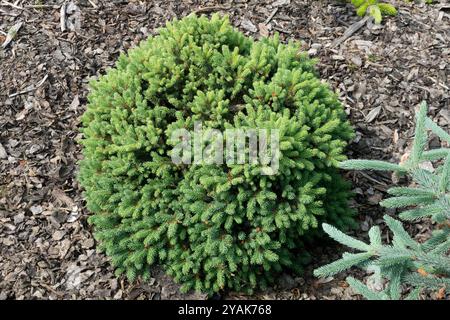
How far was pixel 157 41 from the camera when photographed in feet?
13.1

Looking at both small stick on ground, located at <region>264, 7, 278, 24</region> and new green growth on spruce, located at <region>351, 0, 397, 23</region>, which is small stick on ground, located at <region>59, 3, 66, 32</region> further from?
new green growth on spruce, located at <region>351, 0, 397, 23</region>

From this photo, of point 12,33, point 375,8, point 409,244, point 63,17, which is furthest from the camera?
point 63,17

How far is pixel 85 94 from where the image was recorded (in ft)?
15.9

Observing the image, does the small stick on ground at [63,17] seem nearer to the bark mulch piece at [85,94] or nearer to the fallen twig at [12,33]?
the bark mulch piece at [85,94]

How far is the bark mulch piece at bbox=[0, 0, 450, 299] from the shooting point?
4016 millimetres

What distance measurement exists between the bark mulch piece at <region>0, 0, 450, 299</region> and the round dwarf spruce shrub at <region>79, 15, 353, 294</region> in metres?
0.31

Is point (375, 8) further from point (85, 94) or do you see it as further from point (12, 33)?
point (12, 33)

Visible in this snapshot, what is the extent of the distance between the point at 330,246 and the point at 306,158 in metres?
0.81

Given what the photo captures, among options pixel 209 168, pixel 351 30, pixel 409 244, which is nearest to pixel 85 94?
pixel 209 168

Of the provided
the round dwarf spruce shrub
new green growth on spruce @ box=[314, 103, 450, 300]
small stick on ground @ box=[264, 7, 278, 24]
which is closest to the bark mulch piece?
small stick on ground @ box=[264, 7, 278, 24]

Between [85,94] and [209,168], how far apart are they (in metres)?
1.82

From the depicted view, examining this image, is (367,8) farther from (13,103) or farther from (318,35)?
(13,103)

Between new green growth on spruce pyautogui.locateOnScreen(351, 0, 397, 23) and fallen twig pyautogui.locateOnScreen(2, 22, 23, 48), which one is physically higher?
new green growth on spruce pyautogui.locateOnScreen(351, 0, 397, 23)

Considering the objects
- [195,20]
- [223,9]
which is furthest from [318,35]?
[195,20]
